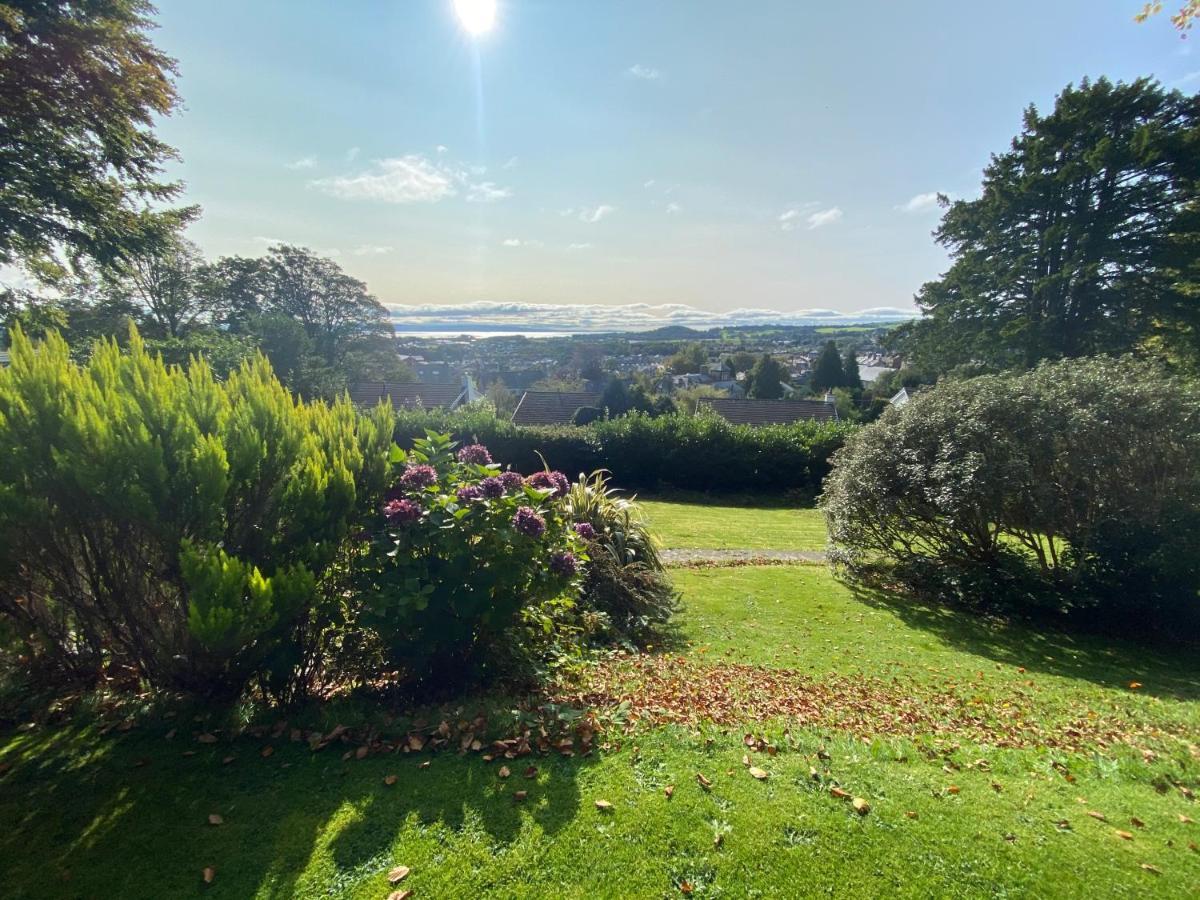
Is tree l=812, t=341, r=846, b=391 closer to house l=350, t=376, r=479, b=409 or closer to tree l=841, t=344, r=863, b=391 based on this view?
tree l=841, t=344, r=863, b=391

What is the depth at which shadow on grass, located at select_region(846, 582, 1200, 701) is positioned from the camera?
18.8 ft

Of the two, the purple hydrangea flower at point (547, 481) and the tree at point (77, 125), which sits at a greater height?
the tree at point (77, 125)

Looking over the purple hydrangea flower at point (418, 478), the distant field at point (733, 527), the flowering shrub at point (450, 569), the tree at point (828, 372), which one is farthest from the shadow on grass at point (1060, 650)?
the tree at point (828, 372)

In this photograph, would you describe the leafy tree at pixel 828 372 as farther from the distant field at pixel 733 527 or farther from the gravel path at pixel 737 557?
the gravel path at pixel 737 557

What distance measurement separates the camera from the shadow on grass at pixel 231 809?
2270mm

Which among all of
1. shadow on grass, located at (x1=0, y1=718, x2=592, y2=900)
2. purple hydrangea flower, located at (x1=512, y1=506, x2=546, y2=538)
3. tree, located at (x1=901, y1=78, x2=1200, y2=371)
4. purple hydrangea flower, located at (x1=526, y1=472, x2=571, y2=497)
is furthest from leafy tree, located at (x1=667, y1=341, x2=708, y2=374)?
A: shadow on grass, located at (x1=0, y1=718, x2=592, y2=900)

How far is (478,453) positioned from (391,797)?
2424 mm

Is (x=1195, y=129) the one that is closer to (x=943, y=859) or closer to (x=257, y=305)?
(x=943, y=859)

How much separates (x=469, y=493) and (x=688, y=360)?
8361 cm

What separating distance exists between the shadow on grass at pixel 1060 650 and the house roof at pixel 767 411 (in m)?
23.3

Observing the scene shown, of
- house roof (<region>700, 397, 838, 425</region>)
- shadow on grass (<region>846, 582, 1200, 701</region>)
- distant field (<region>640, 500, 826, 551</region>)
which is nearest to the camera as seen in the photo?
shadow on grass (<region>846, 582, 1200, 701</region>)

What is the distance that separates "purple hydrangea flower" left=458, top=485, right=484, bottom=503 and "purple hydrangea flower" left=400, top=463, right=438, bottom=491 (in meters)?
0.27

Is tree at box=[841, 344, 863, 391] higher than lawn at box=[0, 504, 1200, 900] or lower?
lower

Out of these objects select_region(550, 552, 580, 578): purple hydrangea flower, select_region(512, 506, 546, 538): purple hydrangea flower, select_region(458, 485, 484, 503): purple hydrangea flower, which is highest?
select_region(458, 485, 484, 503): purple hydrangea flower
